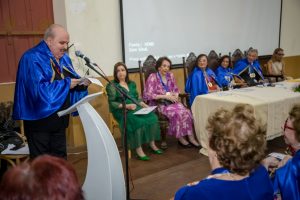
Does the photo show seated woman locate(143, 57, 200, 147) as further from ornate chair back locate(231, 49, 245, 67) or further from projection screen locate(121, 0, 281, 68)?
ornate chair back locate(231, 49, 245, 67)

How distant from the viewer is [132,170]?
325 cm

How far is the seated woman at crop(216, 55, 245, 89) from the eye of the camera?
4.53m

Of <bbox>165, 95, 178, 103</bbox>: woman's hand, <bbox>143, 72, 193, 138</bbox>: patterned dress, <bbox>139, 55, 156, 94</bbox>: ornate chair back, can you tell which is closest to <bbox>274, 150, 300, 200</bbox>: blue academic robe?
<bbox>143, 72, 193, 138</bbox>: patterned dress

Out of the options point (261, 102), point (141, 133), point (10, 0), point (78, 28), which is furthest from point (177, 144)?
point (10, 0)

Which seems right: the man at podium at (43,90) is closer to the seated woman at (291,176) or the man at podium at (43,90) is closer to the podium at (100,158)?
the podium at (100,158)

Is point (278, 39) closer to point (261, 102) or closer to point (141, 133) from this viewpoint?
point (261, 102)

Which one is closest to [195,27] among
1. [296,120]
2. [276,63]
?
[276,63]

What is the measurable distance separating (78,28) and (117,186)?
2360 millimetres

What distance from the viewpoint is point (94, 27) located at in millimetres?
3904

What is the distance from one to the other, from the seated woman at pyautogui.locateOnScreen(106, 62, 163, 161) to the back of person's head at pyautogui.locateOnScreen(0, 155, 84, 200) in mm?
2678

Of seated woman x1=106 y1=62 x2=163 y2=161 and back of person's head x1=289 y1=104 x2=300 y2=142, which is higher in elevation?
back of person's head x1=289 y1=104 x2=300 y2=142

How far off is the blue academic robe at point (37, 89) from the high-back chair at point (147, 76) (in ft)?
6.04

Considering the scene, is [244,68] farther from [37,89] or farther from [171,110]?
[37,89]

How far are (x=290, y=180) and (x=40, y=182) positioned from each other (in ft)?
3.60
